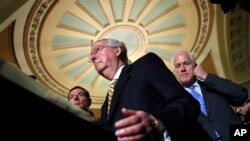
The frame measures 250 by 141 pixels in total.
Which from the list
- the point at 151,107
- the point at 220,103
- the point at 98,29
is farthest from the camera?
the point at 98,29

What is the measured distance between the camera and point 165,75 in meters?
1.59

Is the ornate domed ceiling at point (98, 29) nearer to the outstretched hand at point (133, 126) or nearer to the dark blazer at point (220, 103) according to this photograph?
the dark blazer at point (220, 103)

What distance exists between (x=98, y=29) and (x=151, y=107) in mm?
7810

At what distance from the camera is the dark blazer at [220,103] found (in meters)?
2.29

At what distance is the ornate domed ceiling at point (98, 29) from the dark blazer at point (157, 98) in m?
6.71

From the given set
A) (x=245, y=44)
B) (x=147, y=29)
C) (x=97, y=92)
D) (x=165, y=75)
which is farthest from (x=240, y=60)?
(x=165, y=75)

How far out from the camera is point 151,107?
1.53 meters

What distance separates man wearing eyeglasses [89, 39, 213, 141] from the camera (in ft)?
3.33

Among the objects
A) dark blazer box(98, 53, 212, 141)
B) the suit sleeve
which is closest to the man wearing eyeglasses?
dark blazer box(98, 53, 212, 141)

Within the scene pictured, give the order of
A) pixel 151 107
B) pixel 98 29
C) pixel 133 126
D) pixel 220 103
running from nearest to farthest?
1. pixel 133 126
2. pixel 151 107
3. pixel 220 103
4. pixel 98 29

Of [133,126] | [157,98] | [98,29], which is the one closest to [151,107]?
[157,98]

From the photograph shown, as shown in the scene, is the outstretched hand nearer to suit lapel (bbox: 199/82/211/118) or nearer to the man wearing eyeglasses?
the man wearing eyeglasses

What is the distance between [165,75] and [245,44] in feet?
24.8

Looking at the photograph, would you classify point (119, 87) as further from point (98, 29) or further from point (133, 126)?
point (98, 29)
